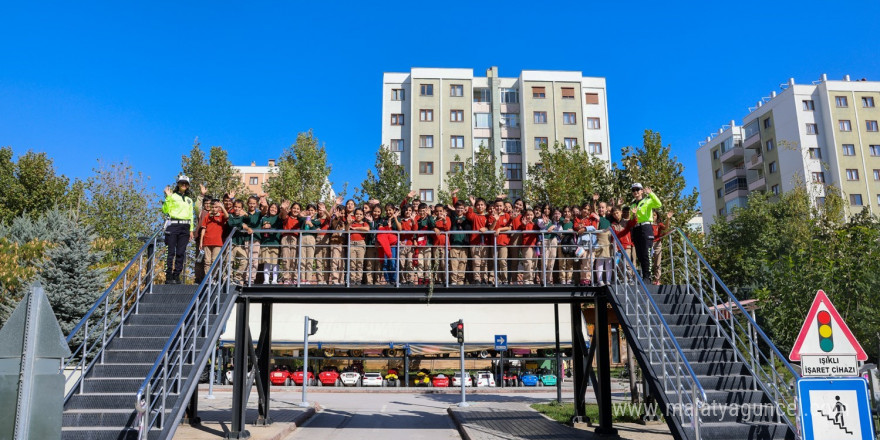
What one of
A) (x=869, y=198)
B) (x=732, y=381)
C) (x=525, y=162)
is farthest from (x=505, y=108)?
(x=732, y=381)

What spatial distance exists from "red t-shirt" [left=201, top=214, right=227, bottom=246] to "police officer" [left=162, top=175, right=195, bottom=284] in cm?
64

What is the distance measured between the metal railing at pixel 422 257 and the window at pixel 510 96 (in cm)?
5101

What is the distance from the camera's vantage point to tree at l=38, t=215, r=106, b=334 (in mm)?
21578

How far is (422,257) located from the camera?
43.0ft

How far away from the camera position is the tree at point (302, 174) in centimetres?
3638

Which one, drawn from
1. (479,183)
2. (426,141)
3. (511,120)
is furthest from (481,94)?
(479,183)

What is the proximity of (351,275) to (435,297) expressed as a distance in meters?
1.84

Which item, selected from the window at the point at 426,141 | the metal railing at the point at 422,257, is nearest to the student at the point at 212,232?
the metal railing at the point at 422,257

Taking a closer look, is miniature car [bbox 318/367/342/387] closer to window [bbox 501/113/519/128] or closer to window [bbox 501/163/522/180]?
window [bbox 501/163/522/180]

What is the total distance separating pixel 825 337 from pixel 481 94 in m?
58.5

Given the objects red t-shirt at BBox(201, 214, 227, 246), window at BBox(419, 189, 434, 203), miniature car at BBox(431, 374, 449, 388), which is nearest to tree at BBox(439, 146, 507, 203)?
miniature car at BBox(431, 374, 449, 388)

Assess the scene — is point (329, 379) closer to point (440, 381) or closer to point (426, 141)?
point (440, 381)

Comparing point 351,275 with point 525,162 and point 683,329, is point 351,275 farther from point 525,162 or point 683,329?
point 525,162

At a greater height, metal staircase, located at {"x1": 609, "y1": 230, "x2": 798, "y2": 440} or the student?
the student
